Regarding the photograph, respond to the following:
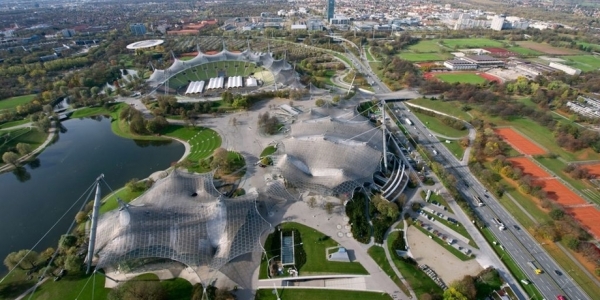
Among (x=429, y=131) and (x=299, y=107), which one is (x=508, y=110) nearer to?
(x=429, y=131)

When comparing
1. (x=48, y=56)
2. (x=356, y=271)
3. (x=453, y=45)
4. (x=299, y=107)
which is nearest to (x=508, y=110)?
(x=299, y=107)

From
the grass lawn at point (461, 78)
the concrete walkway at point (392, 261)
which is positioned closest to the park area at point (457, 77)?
the grass lawn at point (461, 78)

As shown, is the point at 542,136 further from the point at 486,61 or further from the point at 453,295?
the point at 486,61

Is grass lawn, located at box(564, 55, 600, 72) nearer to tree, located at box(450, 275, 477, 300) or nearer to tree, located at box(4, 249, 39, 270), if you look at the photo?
tree, located at box(450, 275, 477, 300)

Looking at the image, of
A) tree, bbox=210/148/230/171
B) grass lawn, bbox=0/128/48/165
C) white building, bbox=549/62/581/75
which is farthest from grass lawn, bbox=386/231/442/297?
white building, bbox=549/62/581/75

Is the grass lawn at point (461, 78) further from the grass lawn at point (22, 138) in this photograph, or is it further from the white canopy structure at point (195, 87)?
the grass lawn at point (22, 138)

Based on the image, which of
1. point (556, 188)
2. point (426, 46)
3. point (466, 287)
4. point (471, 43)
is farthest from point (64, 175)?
point (471, 43)
